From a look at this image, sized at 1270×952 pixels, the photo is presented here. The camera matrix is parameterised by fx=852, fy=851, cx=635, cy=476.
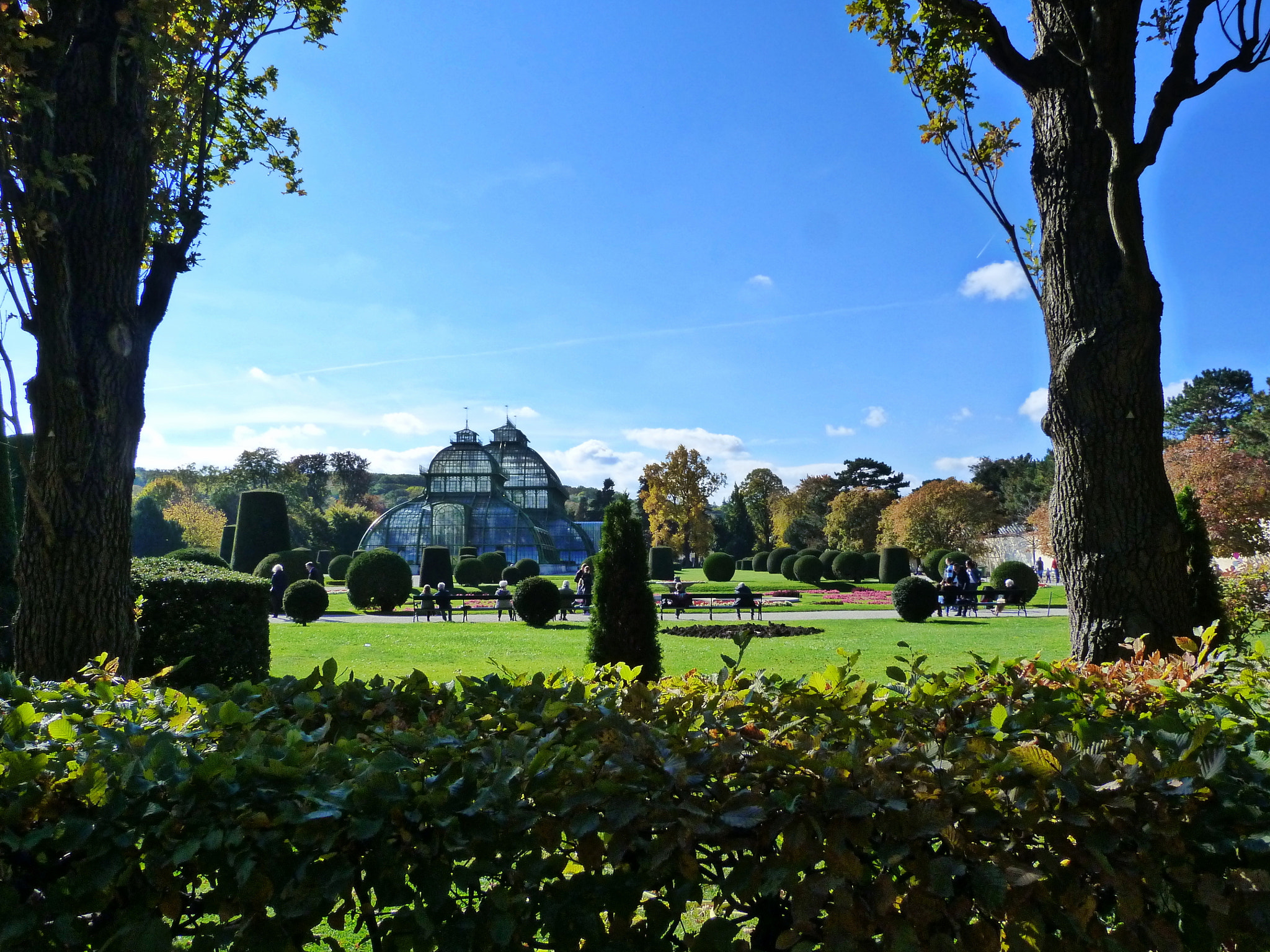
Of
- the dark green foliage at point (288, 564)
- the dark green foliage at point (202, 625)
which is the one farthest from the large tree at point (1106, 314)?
the dark green foliage at point (288, 564)

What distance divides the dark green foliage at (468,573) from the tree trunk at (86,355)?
104 feet

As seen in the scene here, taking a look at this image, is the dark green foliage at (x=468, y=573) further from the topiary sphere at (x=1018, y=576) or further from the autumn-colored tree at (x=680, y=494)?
the topiary sphere at (x=1018, y=576)

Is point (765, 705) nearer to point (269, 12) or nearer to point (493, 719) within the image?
point (493, 719)

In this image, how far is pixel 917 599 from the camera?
1695 cm

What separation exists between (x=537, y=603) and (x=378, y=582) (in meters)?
6.28

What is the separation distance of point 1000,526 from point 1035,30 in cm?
4814

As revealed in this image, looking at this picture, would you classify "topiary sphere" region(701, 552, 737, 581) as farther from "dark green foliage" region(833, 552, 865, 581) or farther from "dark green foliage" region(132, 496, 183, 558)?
"dark green foliage" region(132, 496, 183, 558)

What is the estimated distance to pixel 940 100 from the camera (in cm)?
557

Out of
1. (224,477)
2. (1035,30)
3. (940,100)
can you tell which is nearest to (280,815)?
(1035,30)

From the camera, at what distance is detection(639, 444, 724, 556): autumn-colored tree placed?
148 ft

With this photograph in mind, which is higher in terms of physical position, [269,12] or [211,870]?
[269,12]

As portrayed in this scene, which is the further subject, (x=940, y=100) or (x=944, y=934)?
(x=940, y=100)

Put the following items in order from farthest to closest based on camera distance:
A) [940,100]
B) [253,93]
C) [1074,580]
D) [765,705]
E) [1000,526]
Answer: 1. [1000,526]
2. [253,93]
3. [940,100]
4. [1074,580]
5. [765,705]

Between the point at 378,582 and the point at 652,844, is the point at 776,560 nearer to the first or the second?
the point at 378,582
